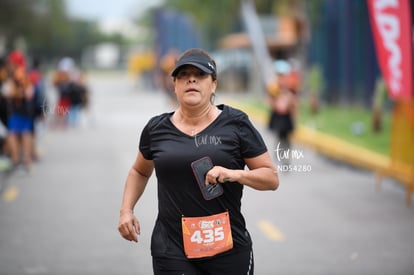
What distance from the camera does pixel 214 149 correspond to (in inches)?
161

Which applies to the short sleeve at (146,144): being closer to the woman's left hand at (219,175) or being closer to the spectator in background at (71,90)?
the woman's left hand at (219,175)

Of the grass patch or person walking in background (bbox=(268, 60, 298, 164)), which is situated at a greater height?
person walking in background (bbox=(268, 60, 298, 164))

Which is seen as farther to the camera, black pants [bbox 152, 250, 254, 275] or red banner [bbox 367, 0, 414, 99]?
red banner [bbox 367, 0, 414, 99]

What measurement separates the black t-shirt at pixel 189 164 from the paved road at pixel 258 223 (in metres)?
0.65

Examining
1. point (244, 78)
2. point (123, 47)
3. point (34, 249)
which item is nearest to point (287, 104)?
point (34, 249)

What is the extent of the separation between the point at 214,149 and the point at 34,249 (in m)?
4.78

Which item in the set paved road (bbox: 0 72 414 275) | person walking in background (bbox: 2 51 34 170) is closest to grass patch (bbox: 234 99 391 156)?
paved road (bbox: 0 72 414 275)

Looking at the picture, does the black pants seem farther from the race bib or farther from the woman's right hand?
the woman's right hand

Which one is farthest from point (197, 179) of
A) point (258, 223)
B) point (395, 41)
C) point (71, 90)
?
point (71, 90)

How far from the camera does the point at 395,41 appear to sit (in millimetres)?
9836

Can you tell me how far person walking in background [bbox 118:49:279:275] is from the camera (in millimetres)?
4113

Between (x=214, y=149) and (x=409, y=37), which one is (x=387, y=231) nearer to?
(x=409, y=37)

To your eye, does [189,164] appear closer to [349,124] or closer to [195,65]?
[195,65]

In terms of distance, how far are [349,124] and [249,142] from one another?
59.6ft
